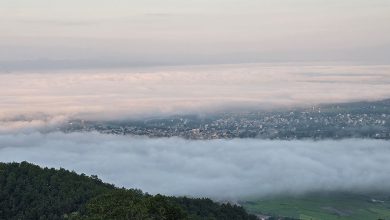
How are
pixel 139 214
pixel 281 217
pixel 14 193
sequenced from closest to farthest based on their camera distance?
pixel 139 214 → pixel 14 193 → pixel 281 217

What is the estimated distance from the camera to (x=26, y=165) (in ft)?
378

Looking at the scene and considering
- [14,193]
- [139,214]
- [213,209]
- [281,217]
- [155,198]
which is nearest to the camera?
[139,214]

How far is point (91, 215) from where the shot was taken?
56.0 meters

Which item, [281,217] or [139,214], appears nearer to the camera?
[139,214]

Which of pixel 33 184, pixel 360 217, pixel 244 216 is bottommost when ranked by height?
pixel 360 217

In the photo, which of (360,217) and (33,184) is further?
(360,217)

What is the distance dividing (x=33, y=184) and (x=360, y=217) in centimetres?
11956

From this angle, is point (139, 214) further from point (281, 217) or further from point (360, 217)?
point (360, 217)

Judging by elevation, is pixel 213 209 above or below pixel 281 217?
above

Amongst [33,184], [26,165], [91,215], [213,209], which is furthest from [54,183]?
[91,215]

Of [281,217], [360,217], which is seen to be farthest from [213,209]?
[360,217]

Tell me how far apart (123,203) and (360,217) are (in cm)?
14948

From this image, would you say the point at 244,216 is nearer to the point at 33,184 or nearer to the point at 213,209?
the point at 213,209

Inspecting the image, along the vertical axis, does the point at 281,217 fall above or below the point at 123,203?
below
